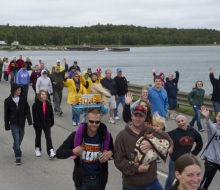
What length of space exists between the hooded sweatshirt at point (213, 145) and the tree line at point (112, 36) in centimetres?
17219

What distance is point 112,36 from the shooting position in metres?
182

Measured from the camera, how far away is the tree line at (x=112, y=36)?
180 metres

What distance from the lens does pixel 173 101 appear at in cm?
1416

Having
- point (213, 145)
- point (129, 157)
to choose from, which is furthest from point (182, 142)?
point (129, 157)

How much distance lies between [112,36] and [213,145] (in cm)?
17704

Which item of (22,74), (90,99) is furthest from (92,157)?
(22,74)

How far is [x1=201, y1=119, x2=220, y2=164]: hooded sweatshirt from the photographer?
254 inches

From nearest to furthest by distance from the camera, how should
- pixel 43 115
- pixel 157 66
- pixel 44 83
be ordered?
pixel 43 115 < pixel 44 83 < pixel 157 66

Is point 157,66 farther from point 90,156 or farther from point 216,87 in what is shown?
point 90,156

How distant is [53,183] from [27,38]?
182 m

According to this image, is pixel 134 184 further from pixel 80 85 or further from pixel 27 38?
pixel 27 38

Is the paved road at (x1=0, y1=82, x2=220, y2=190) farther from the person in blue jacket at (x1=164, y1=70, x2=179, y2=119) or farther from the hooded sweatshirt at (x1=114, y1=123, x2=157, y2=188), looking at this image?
the person in blue jacket at (x1=164, y1=70, x2=179, y2=119)

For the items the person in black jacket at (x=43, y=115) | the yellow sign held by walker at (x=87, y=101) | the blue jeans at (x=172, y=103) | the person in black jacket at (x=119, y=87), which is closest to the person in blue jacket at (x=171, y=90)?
the blue jeans at (x=172, y=103)

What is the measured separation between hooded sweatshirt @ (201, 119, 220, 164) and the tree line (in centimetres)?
17219
